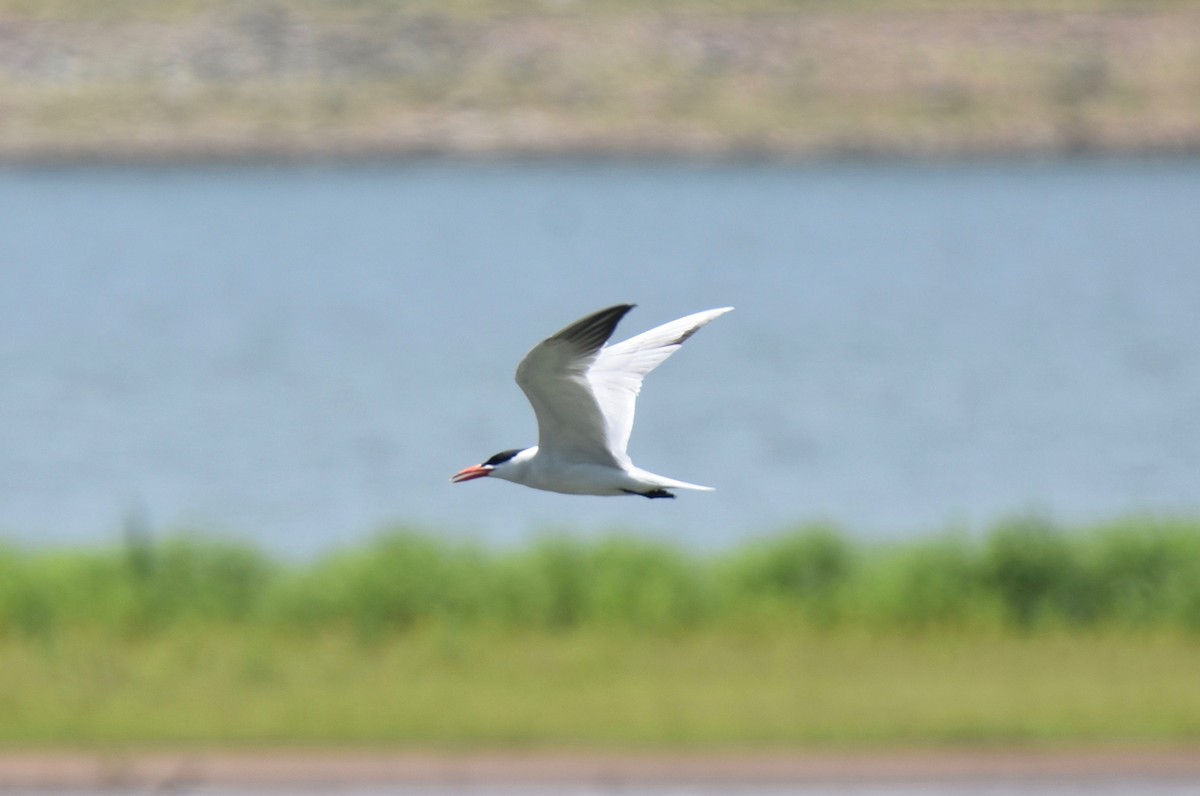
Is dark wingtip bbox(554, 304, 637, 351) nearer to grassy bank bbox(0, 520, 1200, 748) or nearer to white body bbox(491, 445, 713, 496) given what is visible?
white body bbox(491, 445, 713, 496)

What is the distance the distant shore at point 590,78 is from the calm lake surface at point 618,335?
197 inches

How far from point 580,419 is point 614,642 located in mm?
9323

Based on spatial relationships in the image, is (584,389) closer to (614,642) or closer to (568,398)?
(568,398)

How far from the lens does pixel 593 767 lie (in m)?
13.1

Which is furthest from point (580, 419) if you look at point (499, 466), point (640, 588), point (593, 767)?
point (640, 588)

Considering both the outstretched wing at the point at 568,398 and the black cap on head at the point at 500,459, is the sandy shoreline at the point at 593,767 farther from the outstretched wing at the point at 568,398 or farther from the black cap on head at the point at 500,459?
the outstretched wing at the point at 568,398

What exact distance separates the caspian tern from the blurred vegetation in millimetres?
9373

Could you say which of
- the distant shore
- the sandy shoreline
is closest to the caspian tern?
the sandy shoreline

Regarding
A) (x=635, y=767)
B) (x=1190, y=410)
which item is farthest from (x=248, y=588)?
(x=1190, y=410)

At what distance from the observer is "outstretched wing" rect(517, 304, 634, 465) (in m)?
7.16

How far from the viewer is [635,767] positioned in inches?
519

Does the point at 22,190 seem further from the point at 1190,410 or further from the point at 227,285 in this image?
the point at 1190,410

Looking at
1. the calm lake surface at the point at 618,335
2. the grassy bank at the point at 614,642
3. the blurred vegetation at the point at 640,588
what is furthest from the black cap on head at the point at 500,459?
the calm lake surface at the point at 618,335

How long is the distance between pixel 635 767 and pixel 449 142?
230ft
